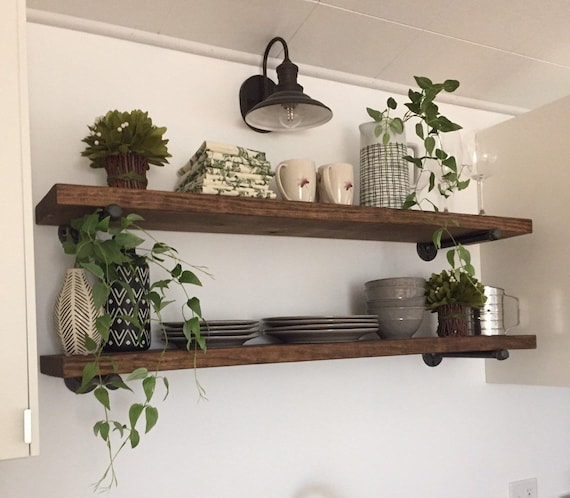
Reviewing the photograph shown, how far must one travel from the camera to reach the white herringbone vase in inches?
46.4

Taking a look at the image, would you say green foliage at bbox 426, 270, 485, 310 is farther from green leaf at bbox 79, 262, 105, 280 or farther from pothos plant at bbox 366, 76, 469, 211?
green leaf at bbox 79, 262, 105, 280

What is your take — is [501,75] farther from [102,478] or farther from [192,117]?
[102,478]

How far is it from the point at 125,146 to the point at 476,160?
0.94 m

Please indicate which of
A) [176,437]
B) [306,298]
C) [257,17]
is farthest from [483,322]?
[257,17]

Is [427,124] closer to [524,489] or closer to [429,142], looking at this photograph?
[429,142]

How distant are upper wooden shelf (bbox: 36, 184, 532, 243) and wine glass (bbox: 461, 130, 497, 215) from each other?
0.17 meters

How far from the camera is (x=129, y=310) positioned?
49.1 inches

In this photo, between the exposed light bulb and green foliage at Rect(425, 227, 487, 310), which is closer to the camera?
the exposed light bulb

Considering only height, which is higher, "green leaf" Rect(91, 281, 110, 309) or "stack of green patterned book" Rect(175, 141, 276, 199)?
"stack of green patterned book" Rect(175, 141, 276, 199)

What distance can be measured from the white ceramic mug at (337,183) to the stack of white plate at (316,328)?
0.27 meters

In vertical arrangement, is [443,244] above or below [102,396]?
above

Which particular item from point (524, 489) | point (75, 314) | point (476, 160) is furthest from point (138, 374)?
point (524, 489)

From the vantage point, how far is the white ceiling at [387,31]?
1417mm

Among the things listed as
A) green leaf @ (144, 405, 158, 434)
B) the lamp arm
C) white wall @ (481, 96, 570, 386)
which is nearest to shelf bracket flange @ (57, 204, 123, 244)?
green leaf @ (144, 405, 158, 434)
